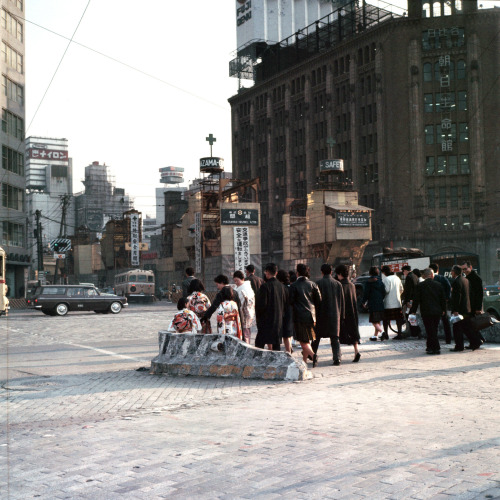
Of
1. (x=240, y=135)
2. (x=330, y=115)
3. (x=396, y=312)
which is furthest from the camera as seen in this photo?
(x=240, y=135)

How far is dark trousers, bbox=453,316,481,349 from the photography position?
533 inches

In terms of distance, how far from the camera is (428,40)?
222ft

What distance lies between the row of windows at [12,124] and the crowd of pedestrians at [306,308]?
44.6 m

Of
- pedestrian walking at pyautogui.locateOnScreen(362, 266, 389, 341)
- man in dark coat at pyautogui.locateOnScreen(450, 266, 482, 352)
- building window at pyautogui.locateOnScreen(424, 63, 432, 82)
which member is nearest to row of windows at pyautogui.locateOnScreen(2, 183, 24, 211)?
building window at pyautogui.locateOnScreen(424, 63, 432, 82)

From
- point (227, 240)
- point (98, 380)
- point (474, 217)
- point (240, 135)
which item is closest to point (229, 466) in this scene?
point (98, 380)

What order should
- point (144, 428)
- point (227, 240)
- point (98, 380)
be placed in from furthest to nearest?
point (227, 240) → point (98, 380) → point (144, 428)

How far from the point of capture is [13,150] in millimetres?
56562

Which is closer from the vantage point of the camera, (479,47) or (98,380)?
(98,380)

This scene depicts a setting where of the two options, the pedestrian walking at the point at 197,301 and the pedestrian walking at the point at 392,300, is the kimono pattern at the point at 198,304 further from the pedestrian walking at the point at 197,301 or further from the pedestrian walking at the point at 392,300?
the pedestrian walking at the point at 392,300

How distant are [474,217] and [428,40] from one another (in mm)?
19253

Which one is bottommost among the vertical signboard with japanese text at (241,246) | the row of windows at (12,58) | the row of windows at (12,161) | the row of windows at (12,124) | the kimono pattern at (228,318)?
the kimono pattern at (228,318)

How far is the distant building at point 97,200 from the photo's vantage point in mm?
154625

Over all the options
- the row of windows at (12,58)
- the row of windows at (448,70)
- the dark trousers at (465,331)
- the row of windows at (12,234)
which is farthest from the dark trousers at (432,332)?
the row of windows at (448,70)

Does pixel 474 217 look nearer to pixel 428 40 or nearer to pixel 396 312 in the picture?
pixel 428 40
